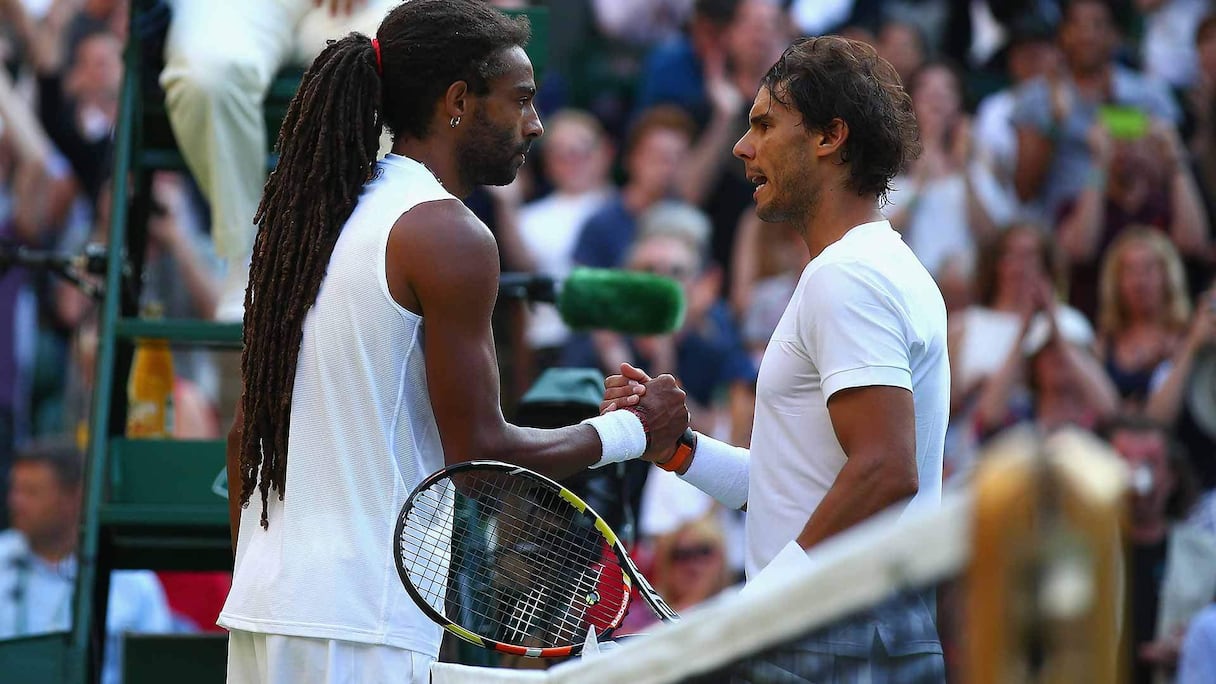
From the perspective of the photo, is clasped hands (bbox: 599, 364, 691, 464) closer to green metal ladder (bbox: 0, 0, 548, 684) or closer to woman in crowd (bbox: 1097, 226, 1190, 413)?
green metal ladder (bbox: 0, 0, 548, 684)

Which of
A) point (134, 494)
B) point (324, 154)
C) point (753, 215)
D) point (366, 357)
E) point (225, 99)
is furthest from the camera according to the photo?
point (753, 215)

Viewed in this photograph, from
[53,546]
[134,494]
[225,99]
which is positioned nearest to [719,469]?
[134,494]

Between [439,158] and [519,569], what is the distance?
0.76m

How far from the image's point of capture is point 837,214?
296 cm

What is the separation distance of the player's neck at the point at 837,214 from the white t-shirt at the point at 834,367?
0.05 m

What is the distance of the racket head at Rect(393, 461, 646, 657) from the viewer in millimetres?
2717

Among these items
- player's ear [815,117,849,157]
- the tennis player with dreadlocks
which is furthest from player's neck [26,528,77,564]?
player's ear [815,117,849,157]

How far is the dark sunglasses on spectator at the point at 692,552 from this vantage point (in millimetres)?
6516

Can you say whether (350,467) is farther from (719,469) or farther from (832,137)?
(832,137)

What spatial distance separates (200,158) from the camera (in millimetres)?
4590

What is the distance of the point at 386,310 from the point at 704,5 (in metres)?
6.23

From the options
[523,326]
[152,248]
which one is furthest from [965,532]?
[152,248]

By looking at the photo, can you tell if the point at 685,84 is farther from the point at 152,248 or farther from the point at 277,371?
the point at 277,371

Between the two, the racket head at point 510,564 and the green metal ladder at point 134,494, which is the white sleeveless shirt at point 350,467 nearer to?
the racket head at point 510,564
